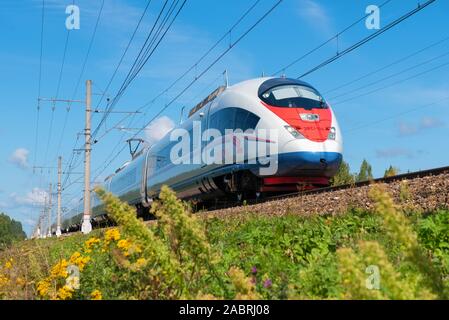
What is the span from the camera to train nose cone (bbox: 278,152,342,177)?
42.3 ft

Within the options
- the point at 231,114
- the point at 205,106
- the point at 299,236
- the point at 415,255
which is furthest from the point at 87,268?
the point at 205,106

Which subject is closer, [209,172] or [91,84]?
[209,172]

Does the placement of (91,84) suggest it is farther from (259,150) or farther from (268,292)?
(268,292)

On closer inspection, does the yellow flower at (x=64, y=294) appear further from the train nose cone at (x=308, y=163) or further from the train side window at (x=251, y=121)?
the train side window at (x=251, y=121)

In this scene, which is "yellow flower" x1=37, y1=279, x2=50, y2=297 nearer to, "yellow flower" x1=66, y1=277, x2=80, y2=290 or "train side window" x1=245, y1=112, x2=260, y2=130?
"yellow flower" x1=66, y1=277, x2=80, y2=290

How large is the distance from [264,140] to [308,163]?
1.14 m

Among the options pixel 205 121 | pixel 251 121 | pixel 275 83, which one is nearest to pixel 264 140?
pixel 251 121

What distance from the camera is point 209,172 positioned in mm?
15930

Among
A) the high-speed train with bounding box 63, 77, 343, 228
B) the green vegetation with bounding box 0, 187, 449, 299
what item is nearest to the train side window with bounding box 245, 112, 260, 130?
the high-speed train with bounding box 63, 77, 343, 228

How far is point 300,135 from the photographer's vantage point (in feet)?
42.7

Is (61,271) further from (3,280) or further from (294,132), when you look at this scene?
(294,132)

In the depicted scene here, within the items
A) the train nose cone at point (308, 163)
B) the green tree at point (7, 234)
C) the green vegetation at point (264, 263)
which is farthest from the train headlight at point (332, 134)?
the green tree at point (7, 234)
